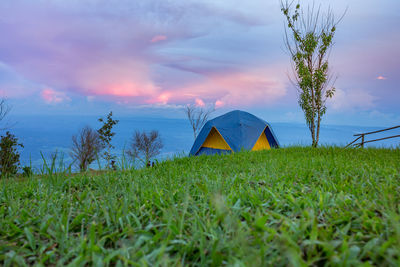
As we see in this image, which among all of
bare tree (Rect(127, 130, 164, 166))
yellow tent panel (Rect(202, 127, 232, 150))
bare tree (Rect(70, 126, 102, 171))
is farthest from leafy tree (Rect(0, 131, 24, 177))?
bare tree (Rect(127, 130, 164, 166))

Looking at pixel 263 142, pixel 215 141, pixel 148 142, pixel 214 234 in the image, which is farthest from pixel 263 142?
pixel 148 142

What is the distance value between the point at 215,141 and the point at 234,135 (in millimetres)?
1294

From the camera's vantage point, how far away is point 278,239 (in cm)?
96

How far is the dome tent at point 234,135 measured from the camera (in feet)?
34.2

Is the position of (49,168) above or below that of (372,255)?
above

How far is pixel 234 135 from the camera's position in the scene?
1055cm

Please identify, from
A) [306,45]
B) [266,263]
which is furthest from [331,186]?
[306,45]

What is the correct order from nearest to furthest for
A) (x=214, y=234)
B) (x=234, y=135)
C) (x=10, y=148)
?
(x=214, y=234) < (x=234, y=135) < (x=10, y=148)

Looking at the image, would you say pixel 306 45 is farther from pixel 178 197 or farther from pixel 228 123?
pixel 178 197

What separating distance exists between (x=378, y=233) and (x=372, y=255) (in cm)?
27

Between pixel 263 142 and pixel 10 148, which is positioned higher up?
pixel 263 142

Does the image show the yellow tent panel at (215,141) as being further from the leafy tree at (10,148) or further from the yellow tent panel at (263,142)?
the leafy tree at (10,148)

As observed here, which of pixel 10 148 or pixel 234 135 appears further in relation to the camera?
pixel 10 148

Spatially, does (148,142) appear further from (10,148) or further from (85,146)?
(10,148)
